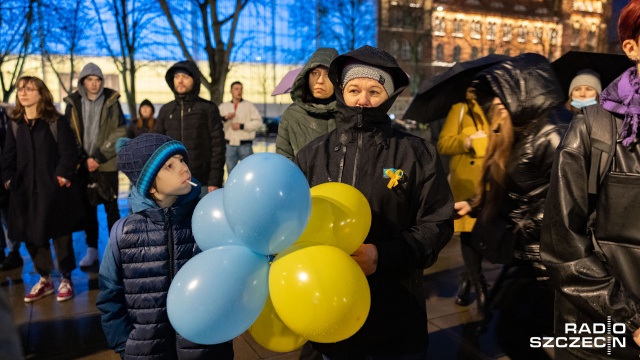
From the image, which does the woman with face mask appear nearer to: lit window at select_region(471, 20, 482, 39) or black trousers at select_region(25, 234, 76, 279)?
black trousers at select_region(25, 234, 76, 279)

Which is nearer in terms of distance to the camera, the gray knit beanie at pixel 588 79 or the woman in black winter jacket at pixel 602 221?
the woman in black winter jacket at pixel 602 221

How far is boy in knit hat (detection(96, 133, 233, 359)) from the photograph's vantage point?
236 cm

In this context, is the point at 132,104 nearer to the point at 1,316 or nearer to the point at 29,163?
the point at 29,163

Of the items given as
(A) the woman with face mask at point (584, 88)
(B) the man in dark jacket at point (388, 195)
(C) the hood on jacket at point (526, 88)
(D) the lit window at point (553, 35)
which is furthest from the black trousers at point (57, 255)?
(D) the lit window at point (553, 35)

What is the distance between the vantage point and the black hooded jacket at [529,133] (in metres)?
3.07

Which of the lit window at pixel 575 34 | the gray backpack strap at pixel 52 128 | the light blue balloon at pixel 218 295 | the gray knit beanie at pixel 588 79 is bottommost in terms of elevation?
the light blue balloon at pixel 218 295

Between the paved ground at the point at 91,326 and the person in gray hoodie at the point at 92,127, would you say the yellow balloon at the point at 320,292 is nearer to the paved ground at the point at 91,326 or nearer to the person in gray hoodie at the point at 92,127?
the paved ground at the point at 91,326

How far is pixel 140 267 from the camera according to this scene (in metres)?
2.37

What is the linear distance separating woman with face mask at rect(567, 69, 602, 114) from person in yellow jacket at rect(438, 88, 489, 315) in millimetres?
1085

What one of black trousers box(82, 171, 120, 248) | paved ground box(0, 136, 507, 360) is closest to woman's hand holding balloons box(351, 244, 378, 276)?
paved ground box(0, 136, 507, 360)

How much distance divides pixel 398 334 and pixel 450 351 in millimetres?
1829

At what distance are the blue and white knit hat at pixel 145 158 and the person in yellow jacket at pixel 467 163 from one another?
2.96 meters

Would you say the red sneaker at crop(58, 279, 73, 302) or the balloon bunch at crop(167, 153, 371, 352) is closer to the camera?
the balloon bunch at crop(167, 153, 371, 352)

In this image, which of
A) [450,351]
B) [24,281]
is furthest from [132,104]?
[450,351]
